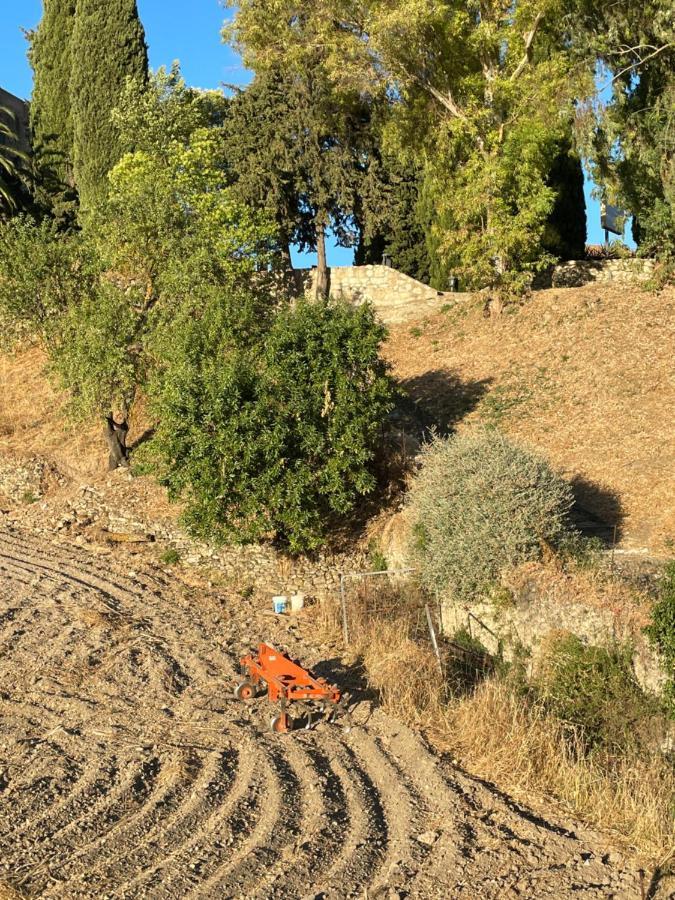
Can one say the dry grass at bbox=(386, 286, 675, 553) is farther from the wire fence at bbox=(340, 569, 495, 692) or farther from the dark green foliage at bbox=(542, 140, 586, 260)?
the dark green foliage at bbox=(542, 140, 586, 260)

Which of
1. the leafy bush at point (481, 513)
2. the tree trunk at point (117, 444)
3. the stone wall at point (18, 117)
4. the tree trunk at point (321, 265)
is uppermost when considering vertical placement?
the stone wall at point (18, 117)

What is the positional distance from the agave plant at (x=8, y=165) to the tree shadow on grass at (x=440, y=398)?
628 inches

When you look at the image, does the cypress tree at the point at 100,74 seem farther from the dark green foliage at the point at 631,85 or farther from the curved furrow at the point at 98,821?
the curved furrow at the point at 98,821

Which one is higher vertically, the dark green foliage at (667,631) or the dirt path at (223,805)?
the dark green foliage at (667,631)

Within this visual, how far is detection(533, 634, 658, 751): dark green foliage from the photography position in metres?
10.7

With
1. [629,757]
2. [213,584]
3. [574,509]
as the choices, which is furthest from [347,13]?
[629,757]

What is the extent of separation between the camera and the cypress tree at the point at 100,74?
110 ft

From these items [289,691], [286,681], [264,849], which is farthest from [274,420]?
[264,849]

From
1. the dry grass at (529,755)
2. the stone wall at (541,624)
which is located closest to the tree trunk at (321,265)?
the stone wall at (541,624)

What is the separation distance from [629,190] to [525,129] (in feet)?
17.2

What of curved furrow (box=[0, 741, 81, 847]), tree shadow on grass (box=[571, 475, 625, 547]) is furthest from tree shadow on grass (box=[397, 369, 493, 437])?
curved furrow (box=[0, 741, 81, 847])

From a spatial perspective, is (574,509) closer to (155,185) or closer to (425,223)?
(155,185)

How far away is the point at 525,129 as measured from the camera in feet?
86.3

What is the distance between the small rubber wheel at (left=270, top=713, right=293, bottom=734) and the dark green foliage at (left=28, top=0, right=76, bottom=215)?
102ft
